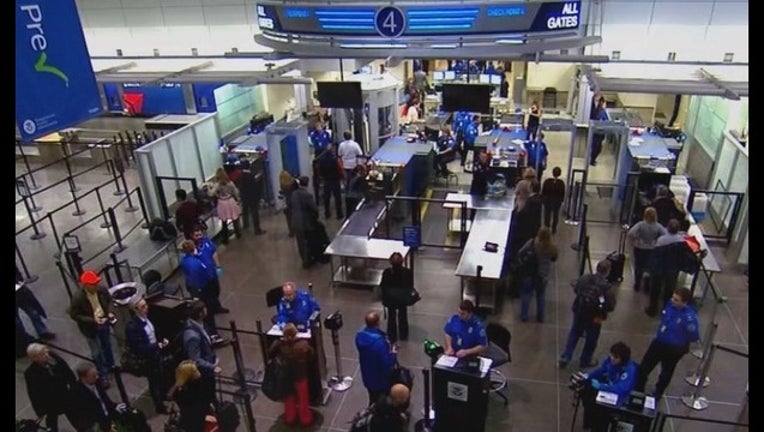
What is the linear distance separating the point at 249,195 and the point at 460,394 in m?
6.37

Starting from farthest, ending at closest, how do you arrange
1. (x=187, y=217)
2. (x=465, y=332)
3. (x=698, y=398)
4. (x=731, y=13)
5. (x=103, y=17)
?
(x=103, y=17) < (x=731, y=13) < (x=187, y=217) < (x=698, y=398) < (x=465, y=332)

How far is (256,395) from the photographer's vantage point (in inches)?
243

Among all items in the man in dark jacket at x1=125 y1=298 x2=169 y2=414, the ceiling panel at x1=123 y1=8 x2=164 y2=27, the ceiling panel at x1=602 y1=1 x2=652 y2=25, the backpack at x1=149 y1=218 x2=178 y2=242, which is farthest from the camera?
the ceiling panel at x1=123 y1=8 x2=164 y2=27

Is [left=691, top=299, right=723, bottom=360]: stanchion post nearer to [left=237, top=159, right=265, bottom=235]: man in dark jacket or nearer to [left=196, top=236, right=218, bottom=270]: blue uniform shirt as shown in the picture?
[left=196, top=236, right=218, bottom=270]: blue uniform shirt

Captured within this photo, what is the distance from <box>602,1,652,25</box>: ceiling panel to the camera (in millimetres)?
12070

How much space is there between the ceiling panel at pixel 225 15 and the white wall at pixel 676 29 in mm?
9017

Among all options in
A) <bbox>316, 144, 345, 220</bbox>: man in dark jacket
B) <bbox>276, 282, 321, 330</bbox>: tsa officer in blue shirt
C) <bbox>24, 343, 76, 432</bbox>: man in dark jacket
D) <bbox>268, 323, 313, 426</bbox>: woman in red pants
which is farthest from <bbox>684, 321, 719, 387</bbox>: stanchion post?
<bbox>316, 144, 345, 220</bbox>: man in dark jacket

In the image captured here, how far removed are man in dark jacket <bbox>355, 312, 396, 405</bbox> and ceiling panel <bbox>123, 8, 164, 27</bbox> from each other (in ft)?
42.7

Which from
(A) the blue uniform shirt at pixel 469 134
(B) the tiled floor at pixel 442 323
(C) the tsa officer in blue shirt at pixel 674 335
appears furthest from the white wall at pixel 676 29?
(C) the tsa officer in blue shirt at pixel 674 335

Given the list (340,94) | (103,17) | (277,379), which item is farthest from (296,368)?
(103,17)

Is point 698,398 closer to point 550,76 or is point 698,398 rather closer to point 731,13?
point 731,13

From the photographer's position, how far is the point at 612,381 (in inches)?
190
